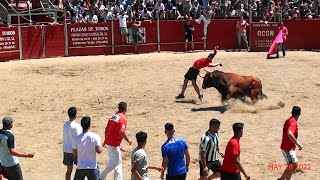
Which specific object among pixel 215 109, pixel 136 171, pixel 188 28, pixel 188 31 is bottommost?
pixel 215 109

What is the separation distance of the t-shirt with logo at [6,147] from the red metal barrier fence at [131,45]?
17706 millimetres

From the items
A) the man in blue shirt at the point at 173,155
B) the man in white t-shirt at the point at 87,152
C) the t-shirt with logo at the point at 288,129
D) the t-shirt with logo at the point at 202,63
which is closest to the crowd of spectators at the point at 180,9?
the t-shirt with logo at the point at 202,63

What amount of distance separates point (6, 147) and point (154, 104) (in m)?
8.76

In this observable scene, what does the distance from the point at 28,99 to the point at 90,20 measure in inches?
471

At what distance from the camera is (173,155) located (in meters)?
8.66

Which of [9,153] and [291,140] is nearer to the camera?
[9,153]

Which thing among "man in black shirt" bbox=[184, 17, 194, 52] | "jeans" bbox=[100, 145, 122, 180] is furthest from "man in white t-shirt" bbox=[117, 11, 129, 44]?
"jeans" bbox=[100, 145, 122, 180]

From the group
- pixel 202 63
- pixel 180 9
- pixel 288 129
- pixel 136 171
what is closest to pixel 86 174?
pixel 136 171

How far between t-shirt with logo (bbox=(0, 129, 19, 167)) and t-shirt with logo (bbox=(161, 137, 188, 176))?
7.79ft

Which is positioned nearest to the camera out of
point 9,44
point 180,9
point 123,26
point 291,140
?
point 291,140

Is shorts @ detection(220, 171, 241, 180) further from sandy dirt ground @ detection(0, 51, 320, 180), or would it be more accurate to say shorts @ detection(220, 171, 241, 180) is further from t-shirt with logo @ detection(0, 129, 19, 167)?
t-shirt with logo @ detection(0, 129, 19, 167)

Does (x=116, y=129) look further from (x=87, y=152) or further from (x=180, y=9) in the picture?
(x=180, y=9)

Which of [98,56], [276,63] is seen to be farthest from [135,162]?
[98,56]

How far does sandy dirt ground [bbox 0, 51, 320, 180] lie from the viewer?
12584mm
